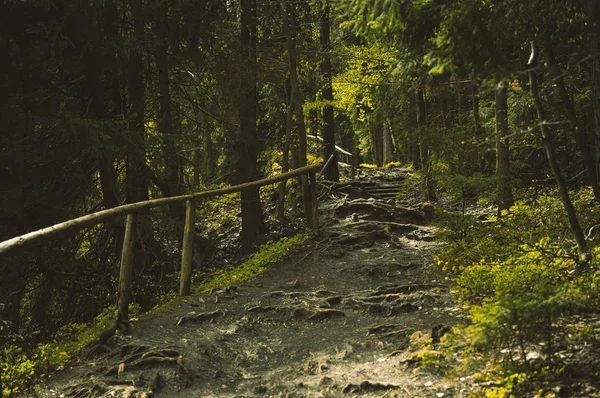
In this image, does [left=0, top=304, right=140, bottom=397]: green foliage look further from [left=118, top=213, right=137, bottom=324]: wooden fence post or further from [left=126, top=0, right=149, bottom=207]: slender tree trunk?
[left=126, top=0, right=149, bottom=207]: slender tree trunk

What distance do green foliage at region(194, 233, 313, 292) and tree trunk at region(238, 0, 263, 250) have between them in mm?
1887

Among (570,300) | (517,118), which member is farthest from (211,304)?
(517,118)

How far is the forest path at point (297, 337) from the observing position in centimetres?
508

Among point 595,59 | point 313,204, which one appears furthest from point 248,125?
point 595,59

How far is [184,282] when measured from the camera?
8.23m

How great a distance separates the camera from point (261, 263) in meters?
10.2

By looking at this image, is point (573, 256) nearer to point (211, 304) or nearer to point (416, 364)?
point (416, 364)

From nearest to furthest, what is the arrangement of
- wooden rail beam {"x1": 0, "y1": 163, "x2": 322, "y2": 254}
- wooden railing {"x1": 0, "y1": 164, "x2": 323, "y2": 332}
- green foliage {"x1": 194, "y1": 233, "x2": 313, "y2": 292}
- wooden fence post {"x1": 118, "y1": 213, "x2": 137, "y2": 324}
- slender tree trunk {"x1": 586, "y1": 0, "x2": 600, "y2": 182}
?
wooden rail beam {"x1": 0, "y1": 163, "x2": 322, "y2": 254} < wooden railing {"x1": 0, "y1": 164, "x2": 323, "y2": 332} < slender tree trunk {"x1": 586, "y1": 0, "x2": 600, "y2": 182} < wooden fence post {"x1": 118, "y1": 213, "x2": 137, "y2": 324} < green foliage {"x1": 194, "y1": 233, "x2": 313, "y2": 292}

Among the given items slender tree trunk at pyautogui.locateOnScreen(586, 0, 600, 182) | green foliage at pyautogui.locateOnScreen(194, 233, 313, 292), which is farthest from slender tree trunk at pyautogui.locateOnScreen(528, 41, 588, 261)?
green foliage at pyautogui.locateOnScreen(194, 233, 313, 292)

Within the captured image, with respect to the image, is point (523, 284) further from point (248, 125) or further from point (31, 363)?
point (248, 125)

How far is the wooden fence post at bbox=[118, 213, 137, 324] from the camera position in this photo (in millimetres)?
6355

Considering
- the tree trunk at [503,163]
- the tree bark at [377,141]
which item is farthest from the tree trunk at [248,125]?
the tree bark at [377,141]

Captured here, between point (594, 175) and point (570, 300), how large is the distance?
4.65 m

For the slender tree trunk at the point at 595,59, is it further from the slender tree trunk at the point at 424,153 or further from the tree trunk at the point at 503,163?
the tree trunk at the point at 503,163
